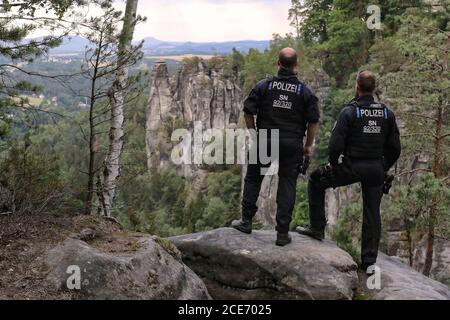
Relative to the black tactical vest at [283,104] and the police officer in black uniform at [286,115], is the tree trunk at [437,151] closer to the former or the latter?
the police officer in black uniform at [286,115]

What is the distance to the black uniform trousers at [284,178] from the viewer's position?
20.1ft

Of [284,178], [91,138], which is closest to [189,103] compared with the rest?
[91,138]

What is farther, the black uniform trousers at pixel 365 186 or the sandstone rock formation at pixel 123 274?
the black uniform trousers at pixel 365 186

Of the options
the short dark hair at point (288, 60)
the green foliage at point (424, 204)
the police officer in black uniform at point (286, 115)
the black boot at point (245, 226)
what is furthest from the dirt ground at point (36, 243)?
the green foliage at point (424, 204)

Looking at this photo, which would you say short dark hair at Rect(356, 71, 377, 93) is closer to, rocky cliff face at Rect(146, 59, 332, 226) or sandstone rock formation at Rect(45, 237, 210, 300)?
sandstone rock formation at Rect(45, 237, 210, 300)

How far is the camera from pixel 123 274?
479 centimetres

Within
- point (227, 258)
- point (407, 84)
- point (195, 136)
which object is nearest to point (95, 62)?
point (227, 258)

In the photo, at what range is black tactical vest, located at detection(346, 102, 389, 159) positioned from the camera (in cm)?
588

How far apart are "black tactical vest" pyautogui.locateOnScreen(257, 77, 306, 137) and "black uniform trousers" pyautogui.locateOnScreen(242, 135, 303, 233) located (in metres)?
0.16

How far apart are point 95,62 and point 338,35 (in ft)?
115

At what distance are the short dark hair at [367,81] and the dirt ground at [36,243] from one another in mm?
3268

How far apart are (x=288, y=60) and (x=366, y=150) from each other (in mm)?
1448
